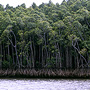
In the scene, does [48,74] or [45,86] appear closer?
[45,86]

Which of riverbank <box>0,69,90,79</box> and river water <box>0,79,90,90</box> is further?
riverbank <box>0,69,90,79</box>

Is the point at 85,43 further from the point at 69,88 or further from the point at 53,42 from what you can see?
the point at 69,88

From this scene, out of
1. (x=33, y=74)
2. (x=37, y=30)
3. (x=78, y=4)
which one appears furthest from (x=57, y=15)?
(x=33, y=74)

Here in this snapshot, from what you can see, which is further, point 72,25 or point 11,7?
point 11,7

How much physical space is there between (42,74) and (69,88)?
12668 mm

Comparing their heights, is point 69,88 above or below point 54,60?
below

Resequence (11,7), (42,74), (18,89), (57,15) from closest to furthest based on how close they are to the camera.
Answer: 1. (18,89)
2. (42,74)
3. (57,15)
4. (11,7)

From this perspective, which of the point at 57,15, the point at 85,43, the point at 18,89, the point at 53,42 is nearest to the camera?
the point at 18,89

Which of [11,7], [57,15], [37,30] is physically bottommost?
[37,30]

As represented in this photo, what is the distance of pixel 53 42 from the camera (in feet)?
124

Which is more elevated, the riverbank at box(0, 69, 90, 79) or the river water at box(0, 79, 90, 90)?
the riverbank at box(0, 69, 90, 79)

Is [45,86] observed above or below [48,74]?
below

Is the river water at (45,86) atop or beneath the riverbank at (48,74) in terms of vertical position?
beneath

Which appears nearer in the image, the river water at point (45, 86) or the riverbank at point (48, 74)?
the river water at point (45, 86)
